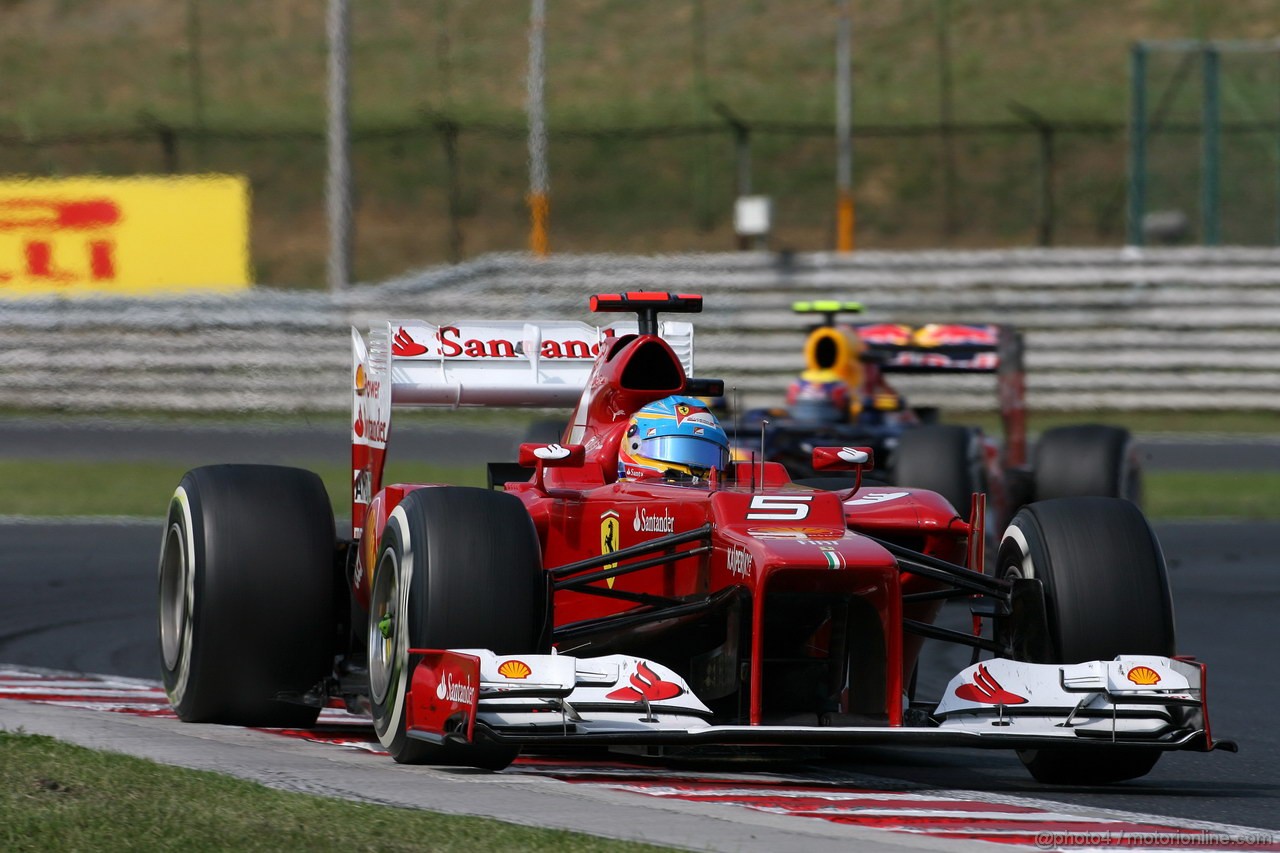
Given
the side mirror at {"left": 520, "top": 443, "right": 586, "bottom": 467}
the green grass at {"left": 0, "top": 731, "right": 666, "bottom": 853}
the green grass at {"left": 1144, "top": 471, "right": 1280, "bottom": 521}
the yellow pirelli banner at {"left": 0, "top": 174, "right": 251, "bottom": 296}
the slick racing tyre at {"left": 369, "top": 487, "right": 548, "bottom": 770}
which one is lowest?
the green grass at {"left": 1144, "top": 471, "right": 1280, "bottom": 521}

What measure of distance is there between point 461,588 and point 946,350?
9.61 m

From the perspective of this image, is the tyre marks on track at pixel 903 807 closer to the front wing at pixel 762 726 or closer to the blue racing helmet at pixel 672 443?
the front wing at pixel 762 726

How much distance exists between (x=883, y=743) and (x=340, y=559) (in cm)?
273

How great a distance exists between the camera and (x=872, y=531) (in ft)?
24.6

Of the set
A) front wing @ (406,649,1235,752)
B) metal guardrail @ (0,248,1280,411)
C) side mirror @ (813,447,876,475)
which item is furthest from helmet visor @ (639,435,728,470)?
metal guardrail @ (0,248,1280,411)

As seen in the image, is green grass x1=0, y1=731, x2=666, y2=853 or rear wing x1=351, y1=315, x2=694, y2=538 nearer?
green grass x1=0, y1=731, x2=666, y2=853

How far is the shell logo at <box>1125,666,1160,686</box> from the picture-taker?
6.58 metres

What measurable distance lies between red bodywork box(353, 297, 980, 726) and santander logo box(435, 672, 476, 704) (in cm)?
62

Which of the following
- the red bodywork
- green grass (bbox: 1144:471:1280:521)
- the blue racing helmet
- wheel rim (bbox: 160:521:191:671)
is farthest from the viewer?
green grass (bbox: 1144:471:1280:521)

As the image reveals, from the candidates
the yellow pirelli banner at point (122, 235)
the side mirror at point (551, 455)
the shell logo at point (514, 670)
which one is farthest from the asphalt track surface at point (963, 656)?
the yellow pirelli banner at point (122, 235)

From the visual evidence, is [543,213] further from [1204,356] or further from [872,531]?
[872,531]

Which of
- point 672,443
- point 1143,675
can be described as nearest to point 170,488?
point 672,443

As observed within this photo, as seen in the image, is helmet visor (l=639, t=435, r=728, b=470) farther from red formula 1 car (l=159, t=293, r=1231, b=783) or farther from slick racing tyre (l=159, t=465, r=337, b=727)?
slick racing tyre (l=159, t=465, r=337, b=727)

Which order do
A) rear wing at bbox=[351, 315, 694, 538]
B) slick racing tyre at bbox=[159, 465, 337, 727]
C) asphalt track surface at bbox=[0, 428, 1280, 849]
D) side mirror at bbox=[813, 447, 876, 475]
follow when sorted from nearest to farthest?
1. asphalt track surface at bbox=[0, 428, 1280, 849]
2. side mirror at bbox=[813, 447, 876, 475]
3. slick racing tyre at bbox=[159, 465, 337, 727]
4. rear wing at bbox=[351, 315, 694, 538]
